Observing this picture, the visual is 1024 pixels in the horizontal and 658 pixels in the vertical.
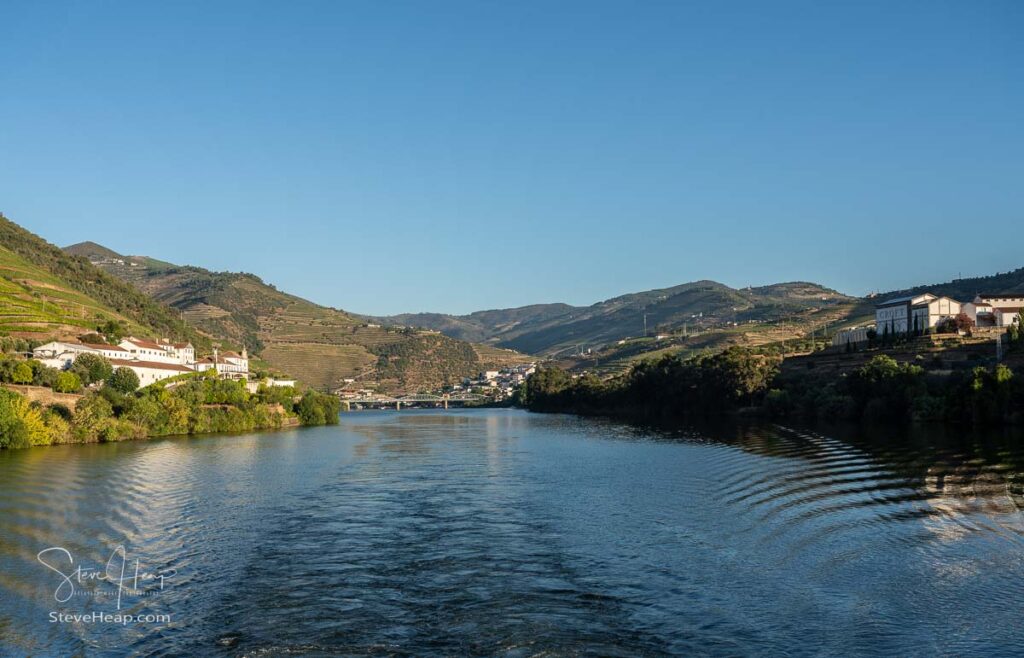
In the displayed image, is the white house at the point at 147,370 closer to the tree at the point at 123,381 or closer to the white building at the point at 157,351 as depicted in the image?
the tree at the point at 123,381

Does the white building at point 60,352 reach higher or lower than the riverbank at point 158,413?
higher

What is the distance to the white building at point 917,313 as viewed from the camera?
98750 millimetres

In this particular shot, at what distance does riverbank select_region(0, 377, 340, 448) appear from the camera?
2277 inches

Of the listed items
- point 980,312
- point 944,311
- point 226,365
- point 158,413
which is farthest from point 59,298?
point 980,312

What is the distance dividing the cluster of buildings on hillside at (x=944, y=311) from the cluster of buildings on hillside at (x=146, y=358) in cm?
8720

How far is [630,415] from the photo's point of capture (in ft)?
372

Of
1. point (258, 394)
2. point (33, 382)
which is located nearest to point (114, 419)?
point (33, 382)

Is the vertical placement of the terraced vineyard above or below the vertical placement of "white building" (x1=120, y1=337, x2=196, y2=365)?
above

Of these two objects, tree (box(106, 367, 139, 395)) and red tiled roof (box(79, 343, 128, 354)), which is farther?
red tiled roof (box(79, 343, 128, 354))

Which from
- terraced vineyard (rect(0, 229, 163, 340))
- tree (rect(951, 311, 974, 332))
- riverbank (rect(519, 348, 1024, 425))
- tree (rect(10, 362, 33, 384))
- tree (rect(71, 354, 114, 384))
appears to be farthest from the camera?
terraced vineyard (rect(0, 229, 163, 340))

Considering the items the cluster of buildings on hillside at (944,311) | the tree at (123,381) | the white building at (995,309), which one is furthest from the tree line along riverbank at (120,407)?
the white building at (995,309)

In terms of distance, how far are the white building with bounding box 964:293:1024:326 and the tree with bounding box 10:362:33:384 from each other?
103m

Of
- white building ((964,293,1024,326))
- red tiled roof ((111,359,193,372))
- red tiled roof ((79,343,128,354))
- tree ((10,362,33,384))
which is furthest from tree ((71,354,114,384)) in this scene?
white building ((964,293,1024,326))

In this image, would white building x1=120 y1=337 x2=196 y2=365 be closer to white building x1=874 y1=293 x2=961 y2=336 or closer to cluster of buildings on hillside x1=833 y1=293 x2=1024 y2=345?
cluster of buildings on hillside x1=833 y1=293 x2=1024 y2=345
